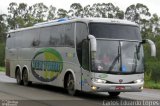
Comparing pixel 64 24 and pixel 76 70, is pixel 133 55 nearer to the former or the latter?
pixel 76 70

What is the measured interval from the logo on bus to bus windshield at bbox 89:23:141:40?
3097mm

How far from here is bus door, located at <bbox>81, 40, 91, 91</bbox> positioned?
57.7 feet

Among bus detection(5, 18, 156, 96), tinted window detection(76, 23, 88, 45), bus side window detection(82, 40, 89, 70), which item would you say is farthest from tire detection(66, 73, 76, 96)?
tinted window detection(76, 23, 88, 45)

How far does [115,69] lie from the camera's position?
17.4m

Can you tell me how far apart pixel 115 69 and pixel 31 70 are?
7858 millimetres

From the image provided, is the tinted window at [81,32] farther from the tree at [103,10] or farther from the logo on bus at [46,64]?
the tree at [103,10]

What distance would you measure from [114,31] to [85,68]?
1.81m

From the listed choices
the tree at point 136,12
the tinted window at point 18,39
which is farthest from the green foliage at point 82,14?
the tinted window at point 18,39

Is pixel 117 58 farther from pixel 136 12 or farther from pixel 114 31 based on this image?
pixel 136 12

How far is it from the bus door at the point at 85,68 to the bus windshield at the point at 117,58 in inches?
14.0

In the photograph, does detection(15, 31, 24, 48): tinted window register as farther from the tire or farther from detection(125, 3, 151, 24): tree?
detection(125, 3, 151, 24): tree

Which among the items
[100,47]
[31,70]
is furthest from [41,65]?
[100,47]

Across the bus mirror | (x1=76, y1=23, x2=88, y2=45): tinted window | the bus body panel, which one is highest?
(x1=76, y1=23, x2=88, y2=45): tinted window

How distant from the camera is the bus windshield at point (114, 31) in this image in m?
17.8
